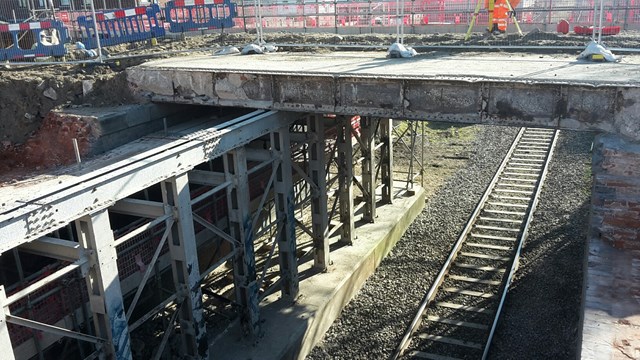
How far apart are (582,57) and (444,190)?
698 cm

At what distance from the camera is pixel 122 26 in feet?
48.9

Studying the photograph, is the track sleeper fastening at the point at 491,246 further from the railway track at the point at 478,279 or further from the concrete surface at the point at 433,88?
the concrete surface at the point at 433,88

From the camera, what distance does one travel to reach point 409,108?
8227 millimetres

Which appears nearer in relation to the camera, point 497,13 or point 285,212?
point 285,212

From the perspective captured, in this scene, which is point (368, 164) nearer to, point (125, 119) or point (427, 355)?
point (427, 355)

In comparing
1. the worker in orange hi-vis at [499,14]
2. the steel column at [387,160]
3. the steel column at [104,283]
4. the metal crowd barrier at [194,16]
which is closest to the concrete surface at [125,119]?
the steel column at [104,283]

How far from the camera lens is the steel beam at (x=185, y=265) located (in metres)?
6.88

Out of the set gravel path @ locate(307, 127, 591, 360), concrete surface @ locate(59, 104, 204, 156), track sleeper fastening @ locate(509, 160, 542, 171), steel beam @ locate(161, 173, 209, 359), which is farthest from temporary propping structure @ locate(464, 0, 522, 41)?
steel beam @ locate(161, 173, 209, 359)

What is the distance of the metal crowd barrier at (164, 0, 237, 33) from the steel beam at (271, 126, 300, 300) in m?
8.91

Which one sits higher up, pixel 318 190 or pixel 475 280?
pixel 318 190

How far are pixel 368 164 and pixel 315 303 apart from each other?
13.9ft

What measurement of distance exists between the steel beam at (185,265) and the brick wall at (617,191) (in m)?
5.22

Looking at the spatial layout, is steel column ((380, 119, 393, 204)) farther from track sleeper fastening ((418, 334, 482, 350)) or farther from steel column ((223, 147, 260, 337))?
steel column ((223, 147, 260, 337))

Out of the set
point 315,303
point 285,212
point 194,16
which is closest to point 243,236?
point 285,212
